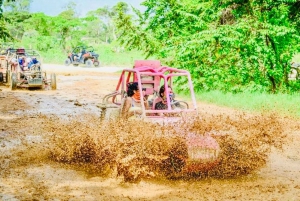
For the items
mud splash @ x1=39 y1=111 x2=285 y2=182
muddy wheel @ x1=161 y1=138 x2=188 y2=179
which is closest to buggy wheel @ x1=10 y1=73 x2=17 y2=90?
mud splash @ x1=39 y1=111 x2=285 y2=182

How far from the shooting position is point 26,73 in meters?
16.8

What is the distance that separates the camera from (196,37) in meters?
14.9

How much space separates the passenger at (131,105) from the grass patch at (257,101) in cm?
456

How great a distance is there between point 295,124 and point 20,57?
1166cm

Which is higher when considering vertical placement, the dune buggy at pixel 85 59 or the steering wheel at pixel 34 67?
the steering wheel at pixel 34 67

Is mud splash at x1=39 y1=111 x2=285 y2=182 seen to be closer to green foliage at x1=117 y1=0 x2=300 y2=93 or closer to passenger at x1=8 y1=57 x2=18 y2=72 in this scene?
green foliage at x1=117 y1=0 x2=300 y2=93

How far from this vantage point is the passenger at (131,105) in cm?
719

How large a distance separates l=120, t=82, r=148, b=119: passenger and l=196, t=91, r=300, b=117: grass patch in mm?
4560

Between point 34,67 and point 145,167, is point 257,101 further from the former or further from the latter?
point 34,67

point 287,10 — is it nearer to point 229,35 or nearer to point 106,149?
point 229,35

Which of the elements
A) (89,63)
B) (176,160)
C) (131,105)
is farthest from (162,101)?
(89,63)

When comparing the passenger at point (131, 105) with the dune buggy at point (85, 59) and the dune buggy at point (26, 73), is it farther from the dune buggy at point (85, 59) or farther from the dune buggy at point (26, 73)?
the dune buggy at point (85, 59)

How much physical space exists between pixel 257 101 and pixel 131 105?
642 centimetres

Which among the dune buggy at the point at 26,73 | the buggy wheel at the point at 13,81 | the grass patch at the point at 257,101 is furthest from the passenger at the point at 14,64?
the grass patch at the point at 257,101
